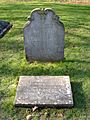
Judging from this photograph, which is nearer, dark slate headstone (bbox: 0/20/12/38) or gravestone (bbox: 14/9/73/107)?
gravestone (bbox: 14/9/73/107)

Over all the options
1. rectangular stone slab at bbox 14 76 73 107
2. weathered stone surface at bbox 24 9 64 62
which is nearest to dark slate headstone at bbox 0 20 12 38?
weathered stone surface at bbox 24 9 64 62

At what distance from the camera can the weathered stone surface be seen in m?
6.50

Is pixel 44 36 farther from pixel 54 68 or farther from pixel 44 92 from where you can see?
pixel 44 92

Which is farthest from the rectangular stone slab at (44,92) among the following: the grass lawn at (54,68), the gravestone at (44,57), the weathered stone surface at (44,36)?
the weathered stone surface at (44,36)

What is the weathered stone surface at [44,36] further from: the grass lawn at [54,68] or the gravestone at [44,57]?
the grass lawn at [54,68]

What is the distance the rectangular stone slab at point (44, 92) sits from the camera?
5082 millimetres

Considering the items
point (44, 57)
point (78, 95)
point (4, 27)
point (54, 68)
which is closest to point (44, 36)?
point (44, 57)

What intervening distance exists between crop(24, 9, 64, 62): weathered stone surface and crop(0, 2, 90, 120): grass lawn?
0.23 meters

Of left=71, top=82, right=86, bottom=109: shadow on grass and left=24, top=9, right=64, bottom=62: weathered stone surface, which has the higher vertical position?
left=24, top=9, right=64, bottom=62: weathered stone surface

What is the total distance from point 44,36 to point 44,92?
1797 mm

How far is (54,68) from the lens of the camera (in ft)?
21.9

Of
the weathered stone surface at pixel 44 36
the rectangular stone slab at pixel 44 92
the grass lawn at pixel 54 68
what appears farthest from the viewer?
the weathered stone surface at pixel 44 36

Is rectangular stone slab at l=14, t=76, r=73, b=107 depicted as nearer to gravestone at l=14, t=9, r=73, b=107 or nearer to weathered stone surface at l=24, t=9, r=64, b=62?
gravestone at l=14, t=9, r=73, b=107

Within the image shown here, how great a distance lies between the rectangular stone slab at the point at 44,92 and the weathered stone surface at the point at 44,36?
3.57 feet
